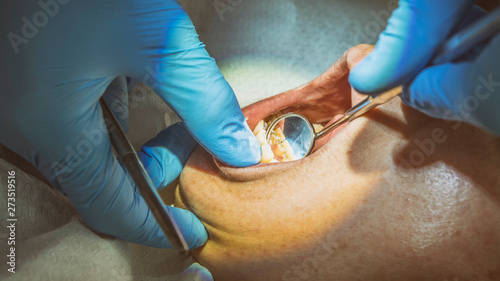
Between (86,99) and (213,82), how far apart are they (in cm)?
32

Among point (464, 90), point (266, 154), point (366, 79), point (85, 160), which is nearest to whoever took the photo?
point (464, 90)

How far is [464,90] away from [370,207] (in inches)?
12.3

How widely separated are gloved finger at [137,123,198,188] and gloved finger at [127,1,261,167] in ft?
0.61

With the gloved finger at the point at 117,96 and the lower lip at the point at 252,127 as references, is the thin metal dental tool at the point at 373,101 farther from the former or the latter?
the gloved finger at the point at 117,96

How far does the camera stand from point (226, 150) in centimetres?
97

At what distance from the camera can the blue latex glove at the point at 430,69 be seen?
59cm

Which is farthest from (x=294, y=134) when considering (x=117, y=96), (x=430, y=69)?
(x=117, y=96)

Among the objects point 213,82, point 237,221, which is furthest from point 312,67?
point 237,221

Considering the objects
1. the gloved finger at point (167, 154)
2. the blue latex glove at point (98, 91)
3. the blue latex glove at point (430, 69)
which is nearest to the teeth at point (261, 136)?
the blue latex glove at point (98, 91)

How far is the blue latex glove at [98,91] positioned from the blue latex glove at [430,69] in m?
0.40

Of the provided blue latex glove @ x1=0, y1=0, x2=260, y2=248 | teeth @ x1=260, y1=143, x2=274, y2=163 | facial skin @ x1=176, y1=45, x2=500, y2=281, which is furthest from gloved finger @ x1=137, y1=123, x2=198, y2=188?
teeth @ x1=260, y1=143, x2=274, y2=163

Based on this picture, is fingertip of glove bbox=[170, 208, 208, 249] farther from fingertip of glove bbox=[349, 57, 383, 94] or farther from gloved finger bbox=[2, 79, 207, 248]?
fingertip of glove bbox=[349, 57, 383, 94]

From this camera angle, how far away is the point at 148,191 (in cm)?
69

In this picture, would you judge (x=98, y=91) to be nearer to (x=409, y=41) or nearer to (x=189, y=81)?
(x=189, y=81)
